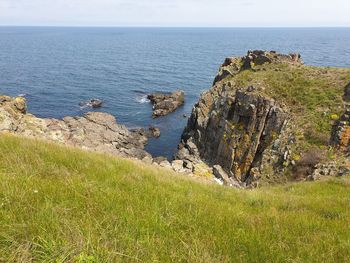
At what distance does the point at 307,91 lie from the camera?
42156 mm

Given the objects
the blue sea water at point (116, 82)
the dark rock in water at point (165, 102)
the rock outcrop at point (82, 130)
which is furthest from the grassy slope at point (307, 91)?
the dark rock in water at point (165, 102)

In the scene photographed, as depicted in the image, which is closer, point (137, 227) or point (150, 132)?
point (137, 227)

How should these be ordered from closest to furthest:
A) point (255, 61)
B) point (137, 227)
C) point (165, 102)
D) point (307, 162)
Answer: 1. point (137, 227)
2. point (307, 162)
3. point (255, 61)
4. point (165, 102)

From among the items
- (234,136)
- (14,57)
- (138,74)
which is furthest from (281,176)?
(14,57)

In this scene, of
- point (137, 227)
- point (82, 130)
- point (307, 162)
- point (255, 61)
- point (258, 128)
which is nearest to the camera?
point (137, 227)

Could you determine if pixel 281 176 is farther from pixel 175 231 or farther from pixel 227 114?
pixel 175 231

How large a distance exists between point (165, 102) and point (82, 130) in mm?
31288

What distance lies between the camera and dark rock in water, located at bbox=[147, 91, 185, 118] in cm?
7881

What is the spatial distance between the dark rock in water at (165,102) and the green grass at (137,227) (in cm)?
6891

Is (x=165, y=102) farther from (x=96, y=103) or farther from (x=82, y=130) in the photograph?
(x=82, y=130)

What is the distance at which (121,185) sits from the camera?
31.3 ft

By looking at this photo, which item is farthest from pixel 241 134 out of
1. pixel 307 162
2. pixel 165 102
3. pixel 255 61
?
pixel 165 102

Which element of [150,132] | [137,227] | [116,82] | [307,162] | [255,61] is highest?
[137,227]

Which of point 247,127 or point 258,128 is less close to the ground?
point 258,128
